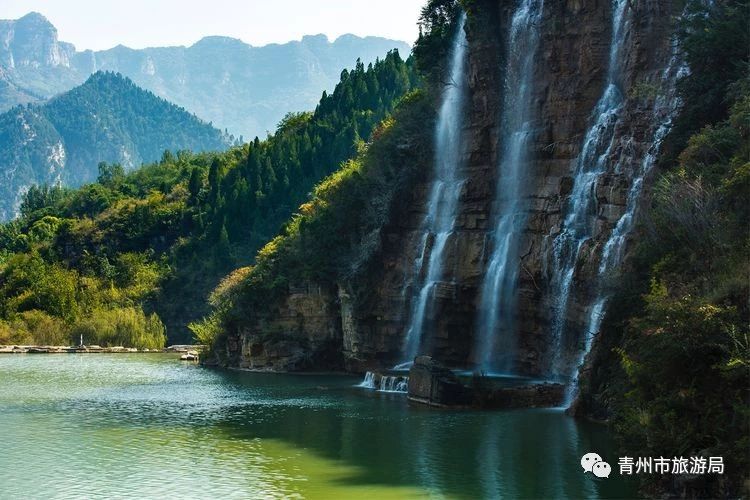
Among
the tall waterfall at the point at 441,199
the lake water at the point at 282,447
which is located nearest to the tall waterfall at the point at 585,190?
the lake water at the point at 282,447

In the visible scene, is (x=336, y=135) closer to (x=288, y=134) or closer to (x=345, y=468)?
(x=288, y=134)

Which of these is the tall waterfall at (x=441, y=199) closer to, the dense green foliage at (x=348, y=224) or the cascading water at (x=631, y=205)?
the dense green foliage at (x=348, y=224)

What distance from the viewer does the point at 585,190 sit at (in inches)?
1761

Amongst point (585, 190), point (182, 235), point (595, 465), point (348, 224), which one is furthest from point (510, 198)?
point (182, 235)

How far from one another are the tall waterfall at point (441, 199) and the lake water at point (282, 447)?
6.38 m

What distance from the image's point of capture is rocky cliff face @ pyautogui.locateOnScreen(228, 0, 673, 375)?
42.9m

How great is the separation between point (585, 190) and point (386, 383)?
11358 mm

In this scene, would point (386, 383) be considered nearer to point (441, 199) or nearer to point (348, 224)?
point (441, 199)

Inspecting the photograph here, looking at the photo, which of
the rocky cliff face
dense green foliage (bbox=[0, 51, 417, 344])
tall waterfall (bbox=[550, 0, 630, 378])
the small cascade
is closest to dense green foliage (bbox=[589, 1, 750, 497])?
the rocky cliff face

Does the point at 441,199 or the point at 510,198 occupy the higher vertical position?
the point at 441,199

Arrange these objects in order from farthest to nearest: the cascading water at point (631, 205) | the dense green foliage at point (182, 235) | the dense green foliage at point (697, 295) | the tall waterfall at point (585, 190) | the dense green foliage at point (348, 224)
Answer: the dense green foliage at point (182, 235) < the dense green foliage at point (348, 224) < the tall waterfall at point (585, 190) < the cascading water at point (631, 205) < the dense green foliage at point (697, 295)

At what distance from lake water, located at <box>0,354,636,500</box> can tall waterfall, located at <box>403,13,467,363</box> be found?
6379mm

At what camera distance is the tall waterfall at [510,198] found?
4884 centimetres

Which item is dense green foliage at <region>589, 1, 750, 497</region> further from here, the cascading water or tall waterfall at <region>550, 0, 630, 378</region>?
tall waterfall at <region>550, 0, 630, 378</region>
